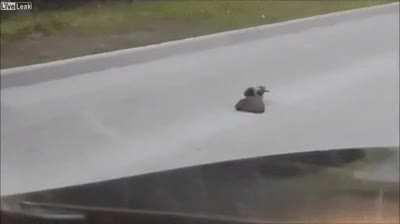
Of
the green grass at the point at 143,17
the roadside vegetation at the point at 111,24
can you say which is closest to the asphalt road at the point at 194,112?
the roadside vegetation at the point at 111,24

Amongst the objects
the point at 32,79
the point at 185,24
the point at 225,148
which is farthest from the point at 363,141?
the point at 32,79

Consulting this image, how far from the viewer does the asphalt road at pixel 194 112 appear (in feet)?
14.9

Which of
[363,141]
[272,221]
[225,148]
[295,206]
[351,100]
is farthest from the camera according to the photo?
[351,100]

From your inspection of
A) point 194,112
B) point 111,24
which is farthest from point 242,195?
point 194,112

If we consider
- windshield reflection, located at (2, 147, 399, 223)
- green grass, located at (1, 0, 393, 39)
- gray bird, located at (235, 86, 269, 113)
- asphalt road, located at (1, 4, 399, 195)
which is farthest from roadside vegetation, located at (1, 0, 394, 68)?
windshield reflection, located at (2, 147, 399, 223)

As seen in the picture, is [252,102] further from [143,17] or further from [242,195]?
[242,195]

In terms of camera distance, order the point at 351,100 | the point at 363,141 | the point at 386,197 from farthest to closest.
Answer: the point at 351,100 < the point at 363,141 < the point at 386,197

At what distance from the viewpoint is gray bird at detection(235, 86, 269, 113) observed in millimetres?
5543

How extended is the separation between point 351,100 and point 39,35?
10.3 ft

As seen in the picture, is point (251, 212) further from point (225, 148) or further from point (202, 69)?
point (202, 69)

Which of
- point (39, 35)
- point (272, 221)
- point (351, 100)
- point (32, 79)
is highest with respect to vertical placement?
point (39, 35)

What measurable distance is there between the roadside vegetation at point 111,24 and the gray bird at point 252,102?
17.5 inches

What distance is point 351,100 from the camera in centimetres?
643

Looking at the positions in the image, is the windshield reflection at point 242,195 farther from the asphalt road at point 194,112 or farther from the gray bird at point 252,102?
the gray bird at point 252,102
